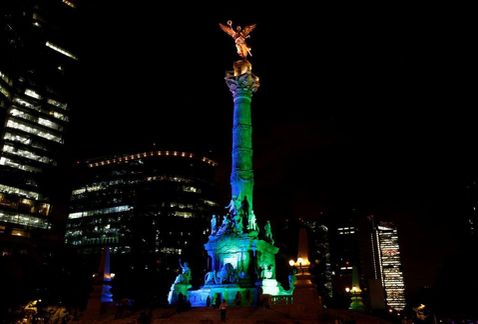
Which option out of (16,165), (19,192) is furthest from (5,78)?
(19,192)

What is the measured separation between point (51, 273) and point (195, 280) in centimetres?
2030

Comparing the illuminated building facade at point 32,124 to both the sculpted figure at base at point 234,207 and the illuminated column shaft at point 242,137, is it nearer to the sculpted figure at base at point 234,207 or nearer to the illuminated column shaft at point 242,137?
the illuminated column shaft at point 242,137

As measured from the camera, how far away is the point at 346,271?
3821 inches

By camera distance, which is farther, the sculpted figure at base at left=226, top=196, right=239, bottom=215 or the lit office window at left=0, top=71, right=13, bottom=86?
the lit office window at left=0, top=71, right=13, bottom=86

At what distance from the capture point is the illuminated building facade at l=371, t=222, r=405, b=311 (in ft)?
353

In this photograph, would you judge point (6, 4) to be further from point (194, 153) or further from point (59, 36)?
point (194, 153)

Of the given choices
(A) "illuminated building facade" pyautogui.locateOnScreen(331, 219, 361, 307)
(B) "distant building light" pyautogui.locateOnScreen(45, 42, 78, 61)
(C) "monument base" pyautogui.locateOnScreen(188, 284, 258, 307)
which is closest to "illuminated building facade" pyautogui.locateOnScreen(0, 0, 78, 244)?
(B) "distant building light" pyautogui.locateOnScreen(45, 42, 78, 61)

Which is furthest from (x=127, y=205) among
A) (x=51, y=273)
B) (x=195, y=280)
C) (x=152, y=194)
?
(x=51, y=273)

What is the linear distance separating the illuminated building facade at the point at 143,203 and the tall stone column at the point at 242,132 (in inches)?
1457

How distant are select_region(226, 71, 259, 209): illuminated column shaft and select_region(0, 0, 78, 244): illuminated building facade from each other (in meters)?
31.6

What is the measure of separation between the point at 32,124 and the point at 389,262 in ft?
307

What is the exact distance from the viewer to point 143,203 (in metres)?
78.8

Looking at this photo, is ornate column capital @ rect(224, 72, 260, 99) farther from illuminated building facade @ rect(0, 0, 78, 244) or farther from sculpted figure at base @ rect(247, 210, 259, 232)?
illuminated building facade @ rect(0, 0, 78, 244)

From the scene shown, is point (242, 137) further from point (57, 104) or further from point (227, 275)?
point (57, 104)
